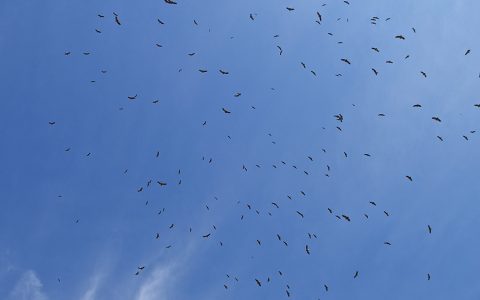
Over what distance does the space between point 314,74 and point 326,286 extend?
16.4 m

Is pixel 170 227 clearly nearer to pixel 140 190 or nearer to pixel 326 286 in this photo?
pixel 140 190

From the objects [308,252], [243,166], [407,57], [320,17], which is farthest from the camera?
[308,252]

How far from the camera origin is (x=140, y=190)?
32.7 metres

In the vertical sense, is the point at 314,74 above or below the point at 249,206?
above

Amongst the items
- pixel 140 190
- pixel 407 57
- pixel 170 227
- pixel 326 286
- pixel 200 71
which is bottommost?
pixel 326 286

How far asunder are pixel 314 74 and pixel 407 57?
6436 millimetres

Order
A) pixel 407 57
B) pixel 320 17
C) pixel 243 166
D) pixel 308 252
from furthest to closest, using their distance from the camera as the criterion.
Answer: pixel 308 252
pixel 243 166
pixel 407 57
pixel 320 17

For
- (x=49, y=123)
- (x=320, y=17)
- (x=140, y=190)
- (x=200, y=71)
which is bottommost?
(x=140, y=190)

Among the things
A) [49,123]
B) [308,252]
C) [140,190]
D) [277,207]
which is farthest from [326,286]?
[49,123]

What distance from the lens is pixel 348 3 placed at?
29.9 m

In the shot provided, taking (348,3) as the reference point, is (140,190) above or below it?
below

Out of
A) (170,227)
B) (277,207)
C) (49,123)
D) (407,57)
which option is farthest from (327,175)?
(49,123)

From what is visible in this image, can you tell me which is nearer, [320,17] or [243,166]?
[320,17]

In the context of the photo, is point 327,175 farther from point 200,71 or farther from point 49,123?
point 49,123
